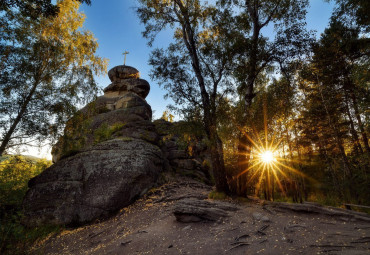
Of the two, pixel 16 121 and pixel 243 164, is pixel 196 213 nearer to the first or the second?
pixel 243 164

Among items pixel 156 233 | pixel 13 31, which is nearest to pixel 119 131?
pixel 13 31

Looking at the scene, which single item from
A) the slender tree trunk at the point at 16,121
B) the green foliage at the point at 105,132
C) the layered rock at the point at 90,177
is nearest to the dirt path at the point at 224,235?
the layered rock at the point at 90,177

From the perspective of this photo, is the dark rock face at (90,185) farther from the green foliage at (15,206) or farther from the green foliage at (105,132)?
the green foliage at (105,132)

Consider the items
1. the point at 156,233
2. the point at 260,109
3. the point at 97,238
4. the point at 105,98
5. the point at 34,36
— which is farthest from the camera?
the point at 105,98

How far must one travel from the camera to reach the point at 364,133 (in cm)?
1268

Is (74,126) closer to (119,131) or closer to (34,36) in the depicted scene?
(119,131)

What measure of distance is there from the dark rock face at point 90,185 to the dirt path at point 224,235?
1046 millimetres

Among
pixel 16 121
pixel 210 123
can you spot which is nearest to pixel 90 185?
pixel 16 121

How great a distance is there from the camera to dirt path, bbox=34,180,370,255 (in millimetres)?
5070

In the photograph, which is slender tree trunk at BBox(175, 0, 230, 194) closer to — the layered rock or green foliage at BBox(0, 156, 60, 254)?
the layered rock

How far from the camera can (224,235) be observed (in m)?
6.23

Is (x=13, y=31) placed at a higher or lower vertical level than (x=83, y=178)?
higher

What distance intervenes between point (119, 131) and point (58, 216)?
8118 mm

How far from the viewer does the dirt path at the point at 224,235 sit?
5.07 meters
